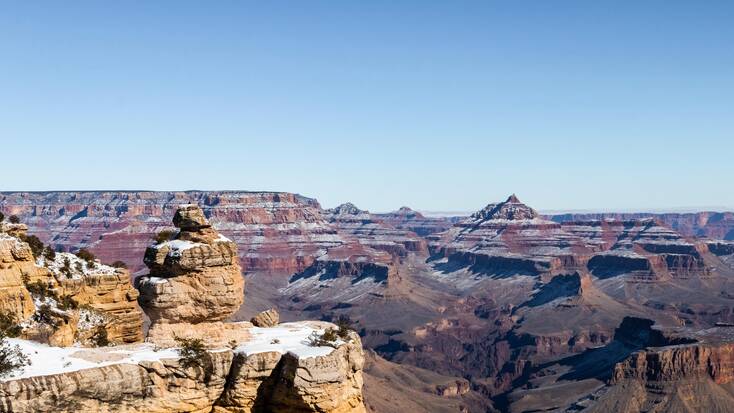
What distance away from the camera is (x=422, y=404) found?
5271 inches

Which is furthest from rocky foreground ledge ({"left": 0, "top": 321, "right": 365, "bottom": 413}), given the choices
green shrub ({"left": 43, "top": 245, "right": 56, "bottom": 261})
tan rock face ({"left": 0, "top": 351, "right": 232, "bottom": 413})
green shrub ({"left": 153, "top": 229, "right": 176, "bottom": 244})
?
green shrub ({"left": 43, "top": 245, "right": 56, "bottom": 261})

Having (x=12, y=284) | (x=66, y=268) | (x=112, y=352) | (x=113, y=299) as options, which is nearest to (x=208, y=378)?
(x=112, y=352)

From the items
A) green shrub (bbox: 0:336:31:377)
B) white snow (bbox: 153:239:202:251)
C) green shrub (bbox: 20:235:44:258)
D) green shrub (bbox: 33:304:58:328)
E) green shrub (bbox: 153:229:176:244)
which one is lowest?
green shrub (bbox: 33:304:58:328)

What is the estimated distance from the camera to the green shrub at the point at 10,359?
82.3 ft

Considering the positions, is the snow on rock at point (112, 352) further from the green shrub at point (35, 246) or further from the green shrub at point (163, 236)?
the green shrub at point (35, 246)

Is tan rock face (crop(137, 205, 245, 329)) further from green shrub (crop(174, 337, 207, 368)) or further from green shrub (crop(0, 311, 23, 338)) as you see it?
green shrub (crop(0, 311, 23, 338))

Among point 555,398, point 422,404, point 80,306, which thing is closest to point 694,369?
point 555,398

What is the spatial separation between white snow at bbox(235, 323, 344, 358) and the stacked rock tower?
60.5 inches

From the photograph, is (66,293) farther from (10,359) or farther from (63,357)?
(10,359)

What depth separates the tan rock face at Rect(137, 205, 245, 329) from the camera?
31891 millimetres

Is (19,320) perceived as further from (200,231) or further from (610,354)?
(610,354)

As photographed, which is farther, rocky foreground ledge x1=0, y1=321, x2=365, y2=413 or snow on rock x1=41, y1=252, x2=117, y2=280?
snow on rock x1=41, y1=252, x2=117, y2=280

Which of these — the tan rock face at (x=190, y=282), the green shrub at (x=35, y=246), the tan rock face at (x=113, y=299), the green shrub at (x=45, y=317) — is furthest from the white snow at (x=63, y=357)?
the green shrub at (x=35, y=246)

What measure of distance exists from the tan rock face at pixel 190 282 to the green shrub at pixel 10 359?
6.44 meters
